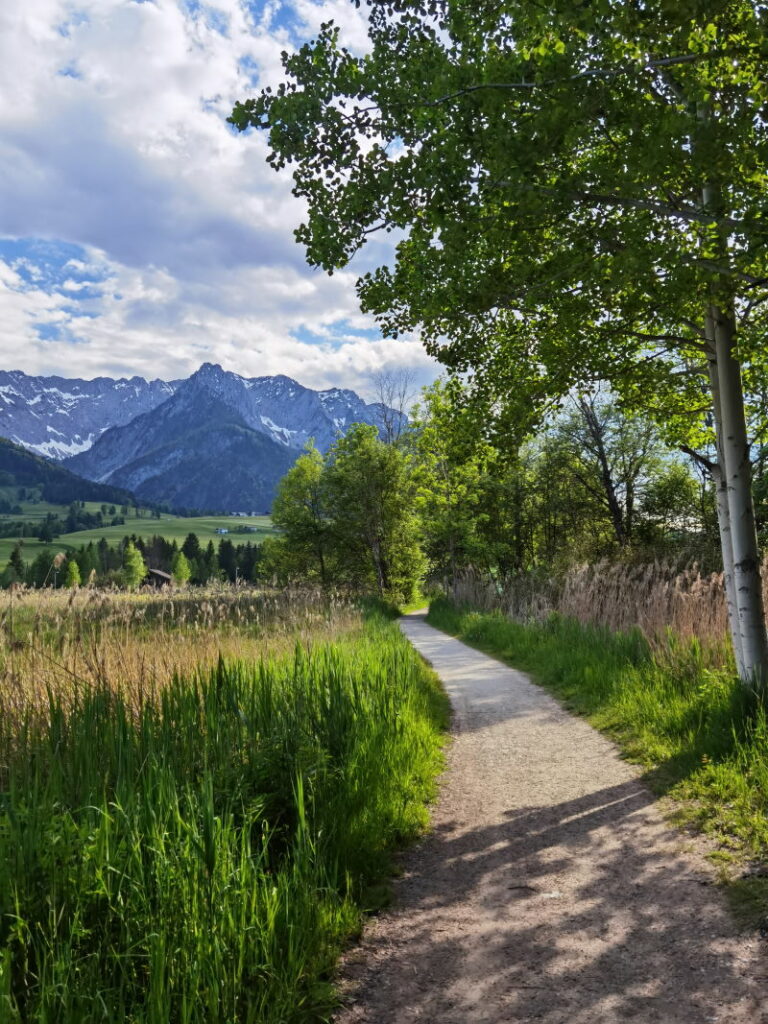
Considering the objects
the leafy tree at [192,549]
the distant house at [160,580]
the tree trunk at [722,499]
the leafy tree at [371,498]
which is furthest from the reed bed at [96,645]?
the leafy tree at [192,549]

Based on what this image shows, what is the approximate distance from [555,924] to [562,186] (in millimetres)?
4864

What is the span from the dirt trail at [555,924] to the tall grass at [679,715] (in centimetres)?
38

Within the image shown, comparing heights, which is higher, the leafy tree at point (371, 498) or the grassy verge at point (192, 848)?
the leafy tree at point (371, 498)

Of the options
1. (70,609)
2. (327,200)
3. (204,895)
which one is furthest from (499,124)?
(70,609)

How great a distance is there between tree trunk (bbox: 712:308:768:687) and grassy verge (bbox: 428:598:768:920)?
0.36 metres

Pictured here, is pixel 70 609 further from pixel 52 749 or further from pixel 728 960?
pixel 728 960

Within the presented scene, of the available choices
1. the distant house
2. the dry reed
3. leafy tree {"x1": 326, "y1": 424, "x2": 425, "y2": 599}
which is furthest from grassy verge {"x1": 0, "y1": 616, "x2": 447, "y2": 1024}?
leafy tree {"x1": 326, "y1": 424, "x2": 425, "y2": 599}

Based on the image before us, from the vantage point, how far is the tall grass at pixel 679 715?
489 centimetres

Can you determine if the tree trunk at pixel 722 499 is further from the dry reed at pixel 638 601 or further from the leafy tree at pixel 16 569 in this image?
the leafy tree at pixel 16 569

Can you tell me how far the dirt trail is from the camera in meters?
3.04

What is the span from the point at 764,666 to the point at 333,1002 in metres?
5.20

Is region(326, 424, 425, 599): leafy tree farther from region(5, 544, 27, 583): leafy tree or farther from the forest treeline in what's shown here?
region(5, 544, 27, 583): leafy tree

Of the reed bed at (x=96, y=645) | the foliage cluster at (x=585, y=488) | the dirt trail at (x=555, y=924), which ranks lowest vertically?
the dirt trail at (x=555, y=924)

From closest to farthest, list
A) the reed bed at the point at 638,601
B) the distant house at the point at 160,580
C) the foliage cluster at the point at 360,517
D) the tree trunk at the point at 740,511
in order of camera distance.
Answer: the tree trunk at the point at 740,511 → the reed bed at the point at 638,601 → the distant house at the point at 160,580 → the foliage cluster at the point at 360,517
